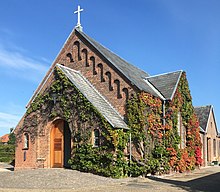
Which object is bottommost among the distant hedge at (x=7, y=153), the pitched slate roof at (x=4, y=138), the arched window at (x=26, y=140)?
the distant hedge at (x=7, y=153)

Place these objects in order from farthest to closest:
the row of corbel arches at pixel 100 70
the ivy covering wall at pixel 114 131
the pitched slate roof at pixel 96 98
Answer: the row of corbel arches at pixel 100 70
the pitched slate roof at pixel 96 98
the ivy covering wall at pixel 114 131

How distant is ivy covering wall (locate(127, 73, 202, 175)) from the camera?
22750mm

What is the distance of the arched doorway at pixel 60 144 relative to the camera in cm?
2391

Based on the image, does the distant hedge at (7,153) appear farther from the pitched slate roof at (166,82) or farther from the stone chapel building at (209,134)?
the stone chapel building at (209,134)

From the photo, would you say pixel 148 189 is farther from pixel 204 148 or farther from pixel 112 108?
pixel 204 148

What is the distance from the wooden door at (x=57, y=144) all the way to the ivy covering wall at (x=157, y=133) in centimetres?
542

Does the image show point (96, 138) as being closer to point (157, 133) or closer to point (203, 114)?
point (157, 133)

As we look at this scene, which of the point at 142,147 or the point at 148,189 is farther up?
the point at 142,147

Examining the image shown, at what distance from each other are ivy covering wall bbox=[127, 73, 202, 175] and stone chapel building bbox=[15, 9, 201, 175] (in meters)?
0.07

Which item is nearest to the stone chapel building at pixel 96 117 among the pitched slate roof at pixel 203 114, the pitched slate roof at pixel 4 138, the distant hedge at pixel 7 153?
the pitched slate roof at pixel 203 114

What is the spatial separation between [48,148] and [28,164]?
89.8 inches

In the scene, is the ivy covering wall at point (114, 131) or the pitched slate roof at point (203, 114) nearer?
the ivy covering wall at point (114, 131)

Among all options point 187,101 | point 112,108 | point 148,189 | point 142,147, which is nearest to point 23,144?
point 112,108

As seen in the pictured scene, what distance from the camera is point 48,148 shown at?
24188mm
